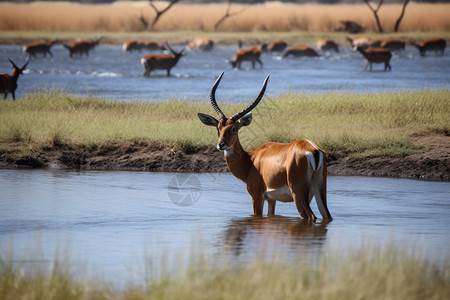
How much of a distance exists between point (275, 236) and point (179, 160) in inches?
193

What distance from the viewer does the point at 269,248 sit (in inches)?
296

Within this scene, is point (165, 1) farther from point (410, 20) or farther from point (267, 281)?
point (267, 281)

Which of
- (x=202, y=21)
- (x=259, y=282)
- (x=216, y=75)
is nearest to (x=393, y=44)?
(x=216, y=75)

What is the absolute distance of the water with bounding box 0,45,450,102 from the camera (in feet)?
75.8

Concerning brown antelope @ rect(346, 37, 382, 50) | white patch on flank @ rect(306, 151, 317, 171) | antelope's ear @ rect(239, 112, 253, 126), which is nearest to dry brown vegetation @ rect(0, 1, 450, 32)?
brown antelope @ rect(346, 37, 382, 50)

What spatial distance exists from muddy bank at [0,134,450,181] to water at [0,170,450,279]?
1.19ft

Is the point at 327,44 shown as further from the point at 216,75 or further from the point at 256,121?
the point at 256,121

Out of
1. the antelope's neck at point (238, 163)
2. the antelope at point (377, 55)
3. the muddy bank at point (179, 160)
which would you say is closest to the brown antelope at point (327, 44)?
the antelope at point (377, 55)

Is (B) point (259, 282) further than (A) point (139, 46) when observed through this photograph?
No

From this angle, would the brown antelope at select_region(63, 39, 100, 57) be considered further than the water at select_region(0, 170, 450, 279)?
Yes

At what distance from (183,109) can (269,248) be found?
31.2ft

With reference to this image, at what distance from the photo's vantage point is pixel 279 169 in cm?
843

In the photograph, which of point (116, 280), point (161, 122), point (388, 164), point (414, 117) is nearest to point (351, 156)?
point (388, 164)

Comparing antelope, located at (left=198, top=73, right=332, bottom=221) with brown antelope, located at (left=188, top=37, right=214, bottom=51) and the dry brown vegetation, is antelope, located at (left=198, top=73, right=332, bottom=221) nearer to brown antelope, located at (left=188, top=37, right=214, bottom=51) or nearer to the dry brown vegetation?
brown antelope, located at (left=188, top=37, right=214, bottom=51)
